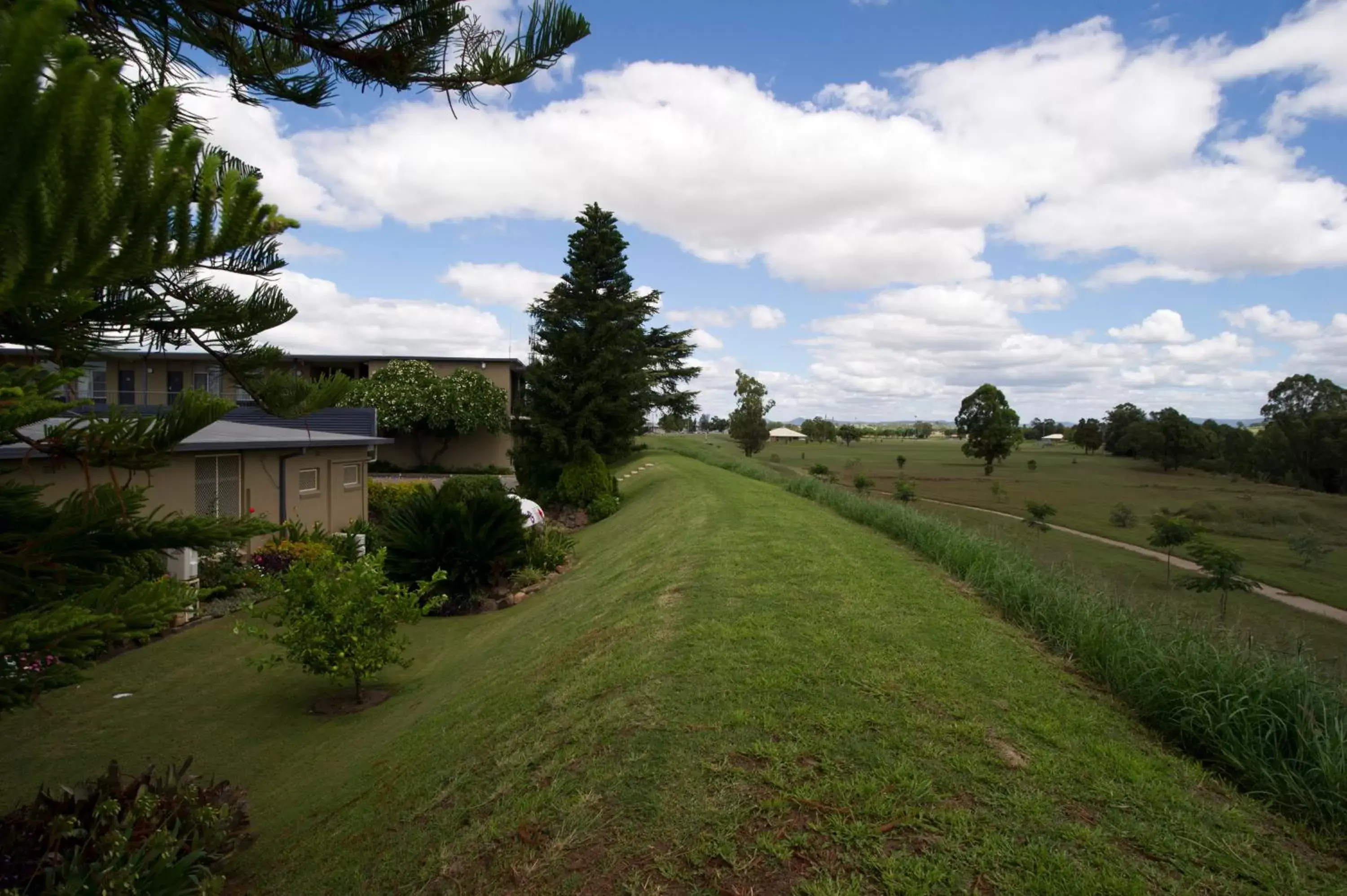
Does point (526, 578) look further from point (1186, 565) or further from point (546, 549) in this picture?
point (1186, 565)

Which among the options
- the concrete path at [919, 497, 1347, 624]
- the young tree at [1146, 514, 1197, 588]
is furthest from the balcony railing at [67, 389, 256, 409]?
the young tree at [1146, 514, 1197, 588]

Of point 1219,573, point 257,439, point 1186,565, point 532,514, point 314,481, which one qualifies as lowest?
point 1186,565

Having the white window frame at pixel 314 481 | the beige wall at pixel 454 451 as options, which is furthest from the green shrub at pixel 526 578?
the beige wall at pixel 454 451

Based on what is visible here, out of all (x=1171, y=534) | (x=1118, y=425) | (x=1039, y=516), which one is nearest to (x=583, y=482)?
(x=1171, y=534)

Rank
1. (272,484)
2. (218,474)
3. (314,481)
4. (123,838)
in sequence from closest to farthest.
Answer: (123,838) < (218,474) < (272,484) < (314,481)

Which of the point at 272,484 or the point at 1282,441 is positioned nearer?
the point at 272,484

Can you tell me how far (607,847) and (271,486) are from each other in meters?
14.7

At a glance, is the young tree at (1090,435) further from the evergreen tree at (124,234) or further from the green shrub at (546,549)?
the evergreen tree at (124,234)

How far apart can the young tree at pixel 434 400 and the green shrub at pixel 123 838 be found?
1199 inches

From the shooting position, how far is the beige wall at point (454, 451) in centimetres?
3716

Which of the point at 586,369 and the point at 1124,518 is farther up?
the point at 586,369

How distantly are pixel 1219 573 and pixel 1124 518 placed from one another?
42.1 ft

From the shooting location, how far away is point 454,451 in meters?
37.6

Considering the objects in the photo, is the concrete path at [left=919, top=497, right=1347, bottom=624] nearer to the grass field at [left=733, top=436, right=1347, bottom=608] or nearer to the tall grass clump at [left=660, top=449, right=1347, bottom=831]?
the grass field at [left=733, top=436, right=1347, bottom=608]
